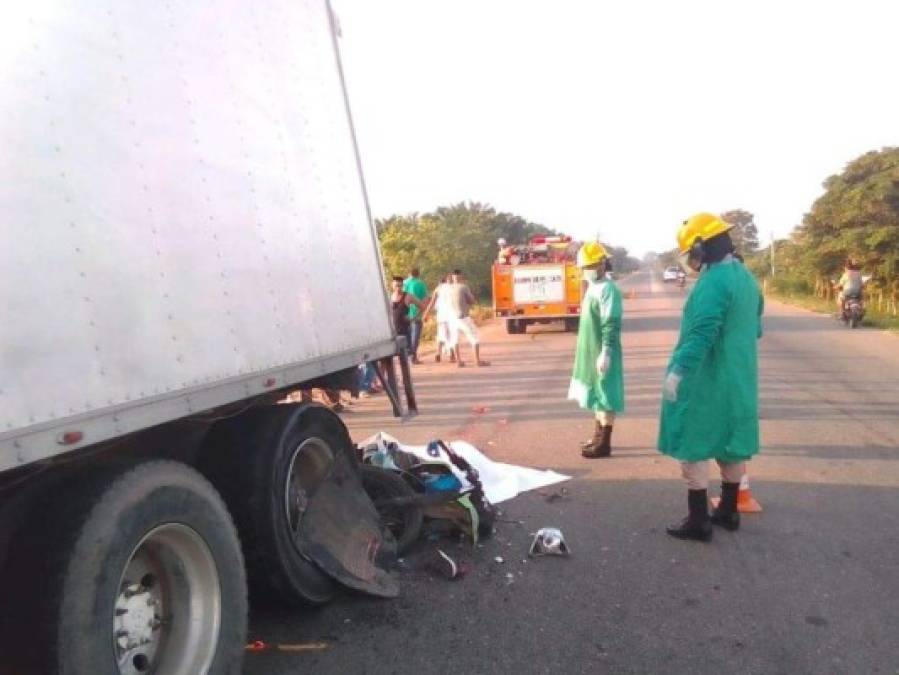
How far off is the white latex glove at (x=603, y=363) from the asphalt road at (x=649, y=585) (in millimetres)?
815

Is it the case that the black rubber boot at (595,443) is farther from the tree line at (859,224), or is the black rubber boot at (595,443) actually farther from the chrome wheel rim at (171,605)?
the tree line at (859,224)

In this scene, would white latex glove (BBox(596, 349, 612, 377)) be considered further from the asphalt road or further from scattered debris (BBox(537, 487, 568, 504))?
scattered debris (BBox(537, 487, 568, 504))

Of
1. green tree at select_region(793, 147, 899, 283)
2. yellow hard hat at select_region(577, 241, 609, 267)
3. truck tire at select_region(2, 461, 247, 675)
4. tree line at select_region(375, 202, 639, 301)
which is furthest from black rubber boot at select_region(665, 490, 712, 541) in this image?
tree line at select_region(375, 202, 639, 301)

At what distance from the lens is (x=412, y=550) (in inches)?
190

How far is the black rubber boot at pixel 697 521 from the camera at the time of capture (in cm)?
501

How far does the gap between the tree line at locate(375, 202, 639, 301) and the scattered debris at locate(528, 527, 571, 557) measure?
32287mm

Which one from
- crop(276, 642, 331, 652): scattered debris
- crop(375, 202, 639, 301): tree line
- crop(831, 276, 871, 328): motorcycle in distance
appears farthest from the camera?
crop(375, 202, 639, 301): tree line

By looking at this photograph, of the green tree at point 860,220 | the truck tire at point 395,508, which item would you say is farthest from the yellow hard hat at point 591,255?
the green tree at point 860,220

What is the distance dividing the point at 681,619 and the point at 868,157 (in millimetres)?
37162

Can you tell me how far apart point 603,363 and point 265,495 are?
373 cm

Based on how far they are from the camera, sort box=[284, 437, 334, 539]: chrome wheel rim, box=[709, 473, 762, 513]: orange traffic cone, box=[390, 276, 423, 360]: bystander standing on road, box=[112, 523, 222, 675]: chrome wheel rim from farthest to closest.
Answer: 1. box=[390, 276, 423, 360]: bystander standing on road
2. box=[709, 473, 762, 513]: orange traffic cone
3. box=[284, 437, 334, 539]: chrome wheel rim
4. box=[112, 523, 222, 675]: chrome wheel rim

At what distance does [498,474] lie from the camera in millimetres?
6484

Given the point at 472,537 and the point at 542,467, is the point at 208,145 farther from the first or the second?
the point at 542,467

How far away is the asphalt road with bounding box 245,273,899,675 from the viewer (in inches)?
140
